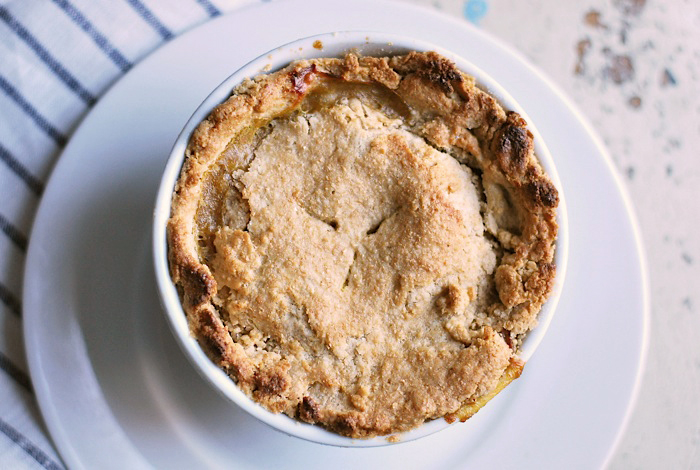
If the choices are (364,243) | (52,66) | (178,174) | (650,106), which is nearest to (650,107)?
(650,106)

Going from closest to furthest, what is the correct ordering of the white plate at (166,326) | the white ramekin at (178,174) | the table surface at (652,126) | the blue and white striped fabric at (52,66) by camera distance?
the white ramekin at (178,174) < the white plate at (166,326) < the blue and white striped fabric at (52,66) < the table surface at (652,126)

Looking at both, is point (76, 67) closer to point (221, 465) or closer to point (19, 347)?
point (19, 347)

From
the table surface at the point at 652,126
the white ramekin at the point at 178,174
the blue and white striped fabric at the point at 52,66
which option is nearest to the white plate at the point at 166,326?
the blue and white striped fabric at the point at 52,66

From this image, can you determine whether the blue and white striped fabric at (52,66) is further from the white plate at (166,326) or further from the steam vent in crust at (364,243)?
the steam vent in crust at (364,243)

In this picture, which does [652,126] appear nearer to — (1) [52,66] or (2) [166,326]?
(2) [166,326]

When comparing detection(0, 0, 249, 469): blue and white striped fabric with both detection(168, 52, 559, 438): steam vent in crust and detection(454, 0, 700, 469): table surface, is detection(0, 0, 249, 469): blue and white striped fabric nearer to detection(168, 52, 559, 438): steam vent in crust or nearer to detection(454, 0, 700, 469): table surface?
detection(168, 52, 559, 438): steam vent in crust

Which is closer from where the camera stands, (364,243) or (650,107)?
(364,243)
